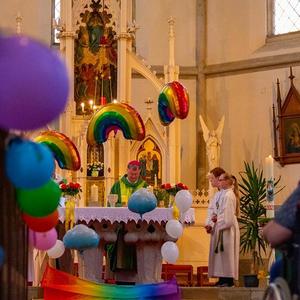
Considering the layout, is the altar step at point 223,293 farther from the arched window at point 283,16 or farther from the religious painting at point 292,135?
the arched window at point 283,16

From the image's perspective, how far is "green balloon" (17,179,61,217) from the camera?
184 inches

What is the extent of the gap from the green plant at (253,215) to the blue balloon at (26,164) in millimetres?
9818

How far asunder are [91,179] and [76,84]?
186 cm

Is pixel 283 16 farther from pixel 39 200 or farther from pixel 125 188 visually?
pixel 39 200

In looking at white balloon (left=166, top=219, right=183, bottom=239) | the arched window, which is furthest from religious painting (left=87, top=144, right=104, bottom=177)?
A: white balloon (left=166, top=219, right=183, bottom=239)

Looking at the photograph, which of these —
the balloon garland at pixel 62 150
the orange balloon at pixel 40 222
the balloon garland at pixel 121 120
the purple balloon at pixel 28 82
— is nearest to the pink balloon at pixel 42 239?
the orange balloon at pixel 40 222

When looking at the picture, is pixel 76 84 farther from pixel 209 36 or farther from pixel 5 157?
pixel 5 157

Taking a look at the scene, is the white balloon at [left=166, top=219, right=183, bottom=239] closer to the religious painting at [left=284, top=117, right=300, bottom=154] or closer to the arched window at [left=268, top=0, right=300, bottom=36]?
the religious painting at [left=284, top=117, right=300, bottom=154]

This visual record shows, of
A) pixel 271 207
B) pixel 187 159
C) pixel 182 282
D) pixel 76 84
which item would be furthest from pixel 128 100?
pixel 271 207

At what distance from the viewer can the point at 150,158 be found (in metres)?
15.0

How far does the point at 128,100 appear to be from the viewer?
1520 centimetres

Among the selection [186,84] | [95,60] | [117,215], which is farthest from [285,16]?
[117,215]

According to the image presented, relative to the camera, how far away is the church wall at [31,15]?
57.1 ft

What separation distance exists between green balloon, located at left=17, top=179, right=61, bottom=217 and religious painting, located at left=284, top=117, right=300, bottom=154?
36.6 feet
